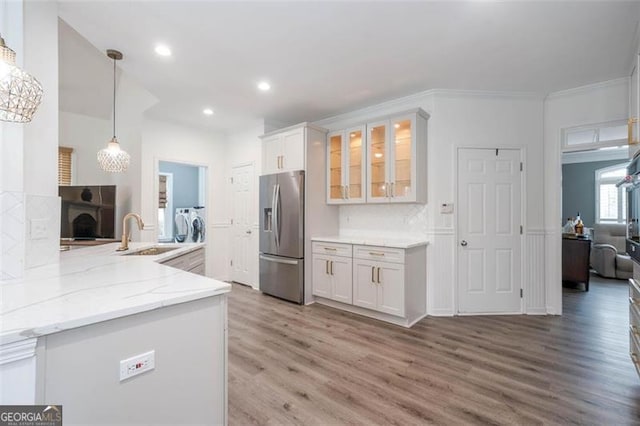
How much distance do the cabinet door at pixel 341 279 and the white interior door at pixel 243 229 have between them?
1.62 metres

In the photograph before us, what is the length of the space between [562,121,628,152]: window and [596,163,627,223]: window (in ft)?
13.5

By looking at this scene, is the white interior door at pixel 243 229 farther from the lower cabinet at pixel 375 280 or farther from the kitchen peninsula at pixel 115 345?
the kitchen peninsula at pixel 115 345

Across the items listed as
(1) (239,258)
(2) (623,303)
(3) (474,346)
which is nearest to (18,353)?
(3) (474,346)

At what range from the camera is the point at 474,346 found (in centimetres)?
276

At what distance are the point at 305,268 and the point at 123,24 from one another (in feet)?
10.4

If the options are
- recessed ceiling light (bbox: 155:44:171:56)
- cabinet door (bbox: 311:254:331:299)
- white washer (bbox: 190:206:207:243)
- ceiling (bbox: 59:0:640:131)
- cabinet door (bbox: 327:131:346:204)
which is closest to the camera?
ceiling (bbox: 59:0:640:131)

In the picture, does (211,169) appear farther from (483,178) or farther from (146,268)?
(483,178)

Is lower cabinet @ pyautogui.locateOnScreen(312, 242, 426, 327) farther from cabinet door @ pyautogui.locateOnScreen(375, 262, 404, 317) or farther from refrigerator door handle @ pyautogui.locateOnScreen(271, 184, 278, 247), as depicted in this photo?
refrigerator door handle @ pyautogui.locateOnScreen(271, 184, 278, 247)

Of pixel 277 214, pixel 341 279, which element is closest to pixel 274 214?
pixel 277 214

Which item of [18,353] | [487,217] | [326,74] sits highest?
[326,74]

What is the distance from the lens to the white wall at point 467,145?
360cm

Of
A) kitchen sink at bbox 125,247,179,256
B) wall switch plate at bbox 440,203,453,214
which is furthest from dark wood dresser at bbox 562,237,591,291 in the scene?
kitchen sink at bbox 125,247,179,256

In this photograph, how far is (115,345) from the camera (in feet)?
3.53

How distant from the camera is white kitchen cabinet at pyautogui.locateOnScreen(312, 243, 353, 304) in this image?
373cm
